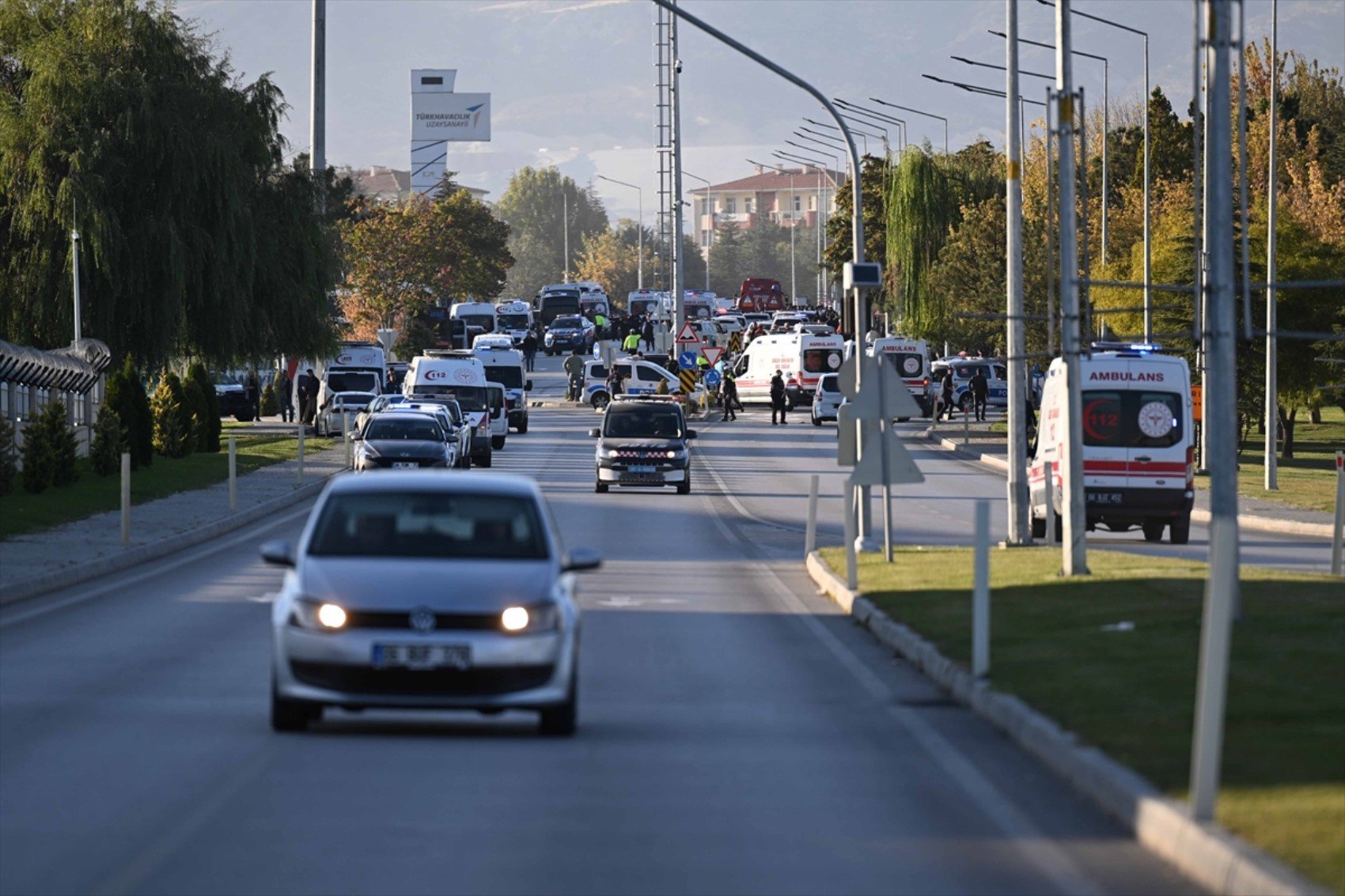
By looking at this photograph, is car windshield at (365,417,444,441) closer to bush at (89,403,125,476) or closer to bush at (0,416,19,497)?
bush at (89,403,125,476)

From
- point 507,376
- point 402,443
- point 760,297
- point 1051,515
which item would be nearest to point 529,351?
point 507,376

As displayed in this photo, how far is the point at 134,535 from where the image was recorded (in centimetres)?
2836

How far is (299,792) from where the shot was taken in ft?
33.5

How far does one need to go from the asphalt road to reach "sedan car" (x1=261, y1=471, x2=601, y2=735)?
0.31 metres

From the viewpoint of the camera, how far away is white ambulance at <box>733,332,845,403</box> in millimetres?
71438

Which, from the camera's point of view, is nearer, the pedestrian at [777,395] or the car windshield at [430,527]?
the car windshield at [430,527]

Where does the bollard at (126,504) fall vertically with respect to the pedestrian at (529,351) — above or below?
below

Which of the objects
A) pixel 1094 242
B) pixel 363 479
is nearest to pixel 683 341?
pixel 1094 242

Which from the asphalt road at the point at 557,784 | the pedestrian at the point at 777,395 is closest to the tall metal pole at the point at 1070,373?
the asphalt road at the point at 557,784

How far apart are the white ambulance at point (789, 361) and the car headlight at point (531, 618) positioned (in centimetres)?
5845

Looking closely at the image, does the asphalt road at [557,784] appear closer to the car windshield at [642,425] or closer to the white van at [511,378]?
the car windshield at [642,425]

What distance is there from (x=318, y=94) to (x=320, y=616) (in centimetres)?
4451

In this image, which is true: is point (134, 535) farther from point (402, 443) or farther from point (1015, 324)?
point (1015, 324)

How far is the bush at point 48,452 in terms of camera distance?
113 ft
